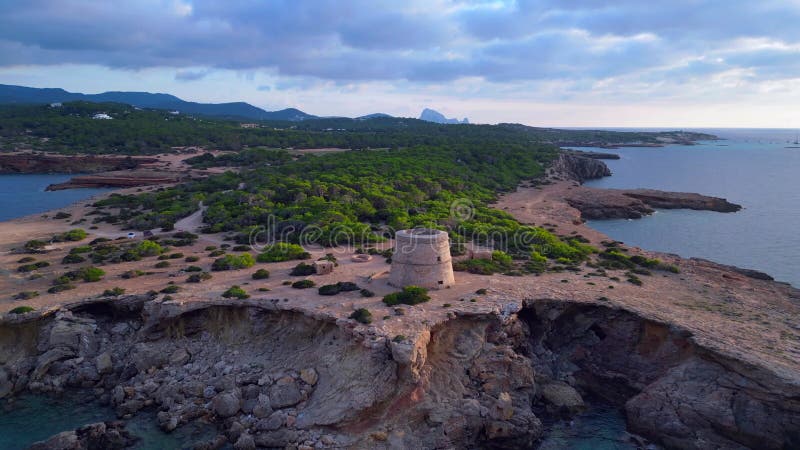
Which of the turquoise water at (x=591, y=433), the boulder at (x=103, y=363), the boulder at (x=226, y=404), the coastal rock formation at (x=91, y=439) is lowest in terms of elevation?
the turquoise water at (x=591, y=433)

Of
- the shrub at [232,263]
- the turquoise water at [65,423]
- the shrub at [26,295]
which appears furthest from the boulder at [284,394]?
the shrub at [26,295]

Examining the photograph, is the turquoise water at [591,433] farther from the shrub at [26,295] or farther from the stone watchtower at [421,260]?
the shrub at [26,295]

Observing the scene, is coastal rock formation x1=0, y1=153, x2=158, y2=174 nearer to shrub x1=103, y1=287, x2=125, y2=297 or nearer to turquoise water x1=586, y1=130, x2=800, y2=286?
shrub x1=103, y1=287, x2=125, y2=297

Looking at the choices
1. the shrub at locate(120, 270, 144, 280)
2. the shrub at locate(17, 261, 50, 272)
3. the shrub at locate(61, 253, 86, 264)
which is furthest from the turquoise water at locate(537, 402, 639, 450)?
the shrub at locate(17, 261, 50, 272)

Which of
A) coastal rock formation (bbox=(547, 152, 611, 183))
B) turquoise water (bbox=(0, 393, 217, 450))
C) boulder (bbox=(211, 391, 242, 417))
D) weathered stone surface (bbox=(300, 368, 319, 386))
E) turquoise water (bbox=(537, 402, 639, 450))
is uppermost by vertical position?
coastal rock formation (bbox=(547, 152, 611, 183))

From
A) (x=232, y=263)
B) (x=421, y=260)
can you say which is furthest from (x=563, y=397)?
(x=232, y=263)

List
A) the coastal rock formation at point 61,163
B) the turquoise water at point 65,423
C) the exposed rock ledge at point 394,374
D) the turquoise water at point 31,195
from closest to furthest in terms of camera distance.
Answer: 1. the turquoise water at point 65,423
2. the exposed rock ledge at point 394,374
3. the turquoise water at point 31,195
4. the coastal rock formation at point 61,163

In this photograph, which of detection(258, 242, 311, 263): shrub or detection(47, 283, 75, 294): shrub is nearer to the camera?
detection(47, 283, 75, 294): shrub
